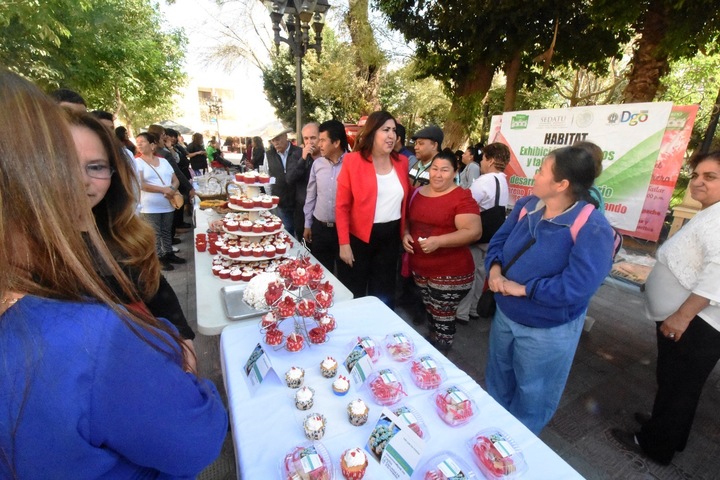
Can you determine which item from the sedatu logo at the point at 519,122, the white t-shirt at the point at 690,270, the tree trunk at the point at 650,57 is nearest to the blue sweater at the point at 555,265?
the white t-shirt at the point at 690,270

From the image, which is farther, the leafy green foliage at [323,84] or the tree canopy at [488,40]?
the leafy green foliage at [323,84]

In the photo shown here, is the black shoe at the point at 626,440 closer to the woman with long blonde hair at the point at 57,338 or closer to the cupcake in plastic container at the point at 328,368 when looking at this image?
the cupcake in plastic container at the point at 328,368

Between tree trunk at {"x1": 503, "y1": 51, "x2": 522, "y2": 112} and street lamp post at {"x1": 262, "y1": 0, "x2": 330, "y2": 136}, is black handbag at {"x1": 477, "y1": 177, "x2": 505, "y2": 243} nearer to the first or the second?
street lamp post at {"x1": 262, "y1": 0, "x2": 330, "y2": 136}

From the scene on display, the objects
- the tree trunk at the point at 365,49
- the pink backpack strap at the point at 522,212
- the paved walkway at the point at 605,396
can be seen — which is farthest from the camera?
the tree trunk at the point at 365,49

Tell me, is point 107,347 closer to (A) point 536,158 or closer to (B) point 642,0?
(A) point 536,158

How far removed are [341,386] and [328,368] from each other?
0.11m

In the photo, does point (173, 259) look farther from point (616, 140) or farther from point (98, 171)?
point (616, 140)

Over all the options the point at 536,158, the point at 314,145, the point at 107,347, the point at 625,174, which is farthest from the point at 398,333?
the point at 536,158

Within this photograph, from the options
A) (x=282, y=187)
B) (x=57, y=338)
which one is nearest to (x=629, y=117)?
(x=282, y=187)

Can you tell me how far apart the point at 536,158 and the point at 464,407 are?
3394 mm

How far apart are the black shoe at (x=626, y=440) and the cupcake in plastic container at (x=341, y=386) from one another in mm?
2038

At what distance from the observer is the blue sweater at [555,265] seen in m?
1.46

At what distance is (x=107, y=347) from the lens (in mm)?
542

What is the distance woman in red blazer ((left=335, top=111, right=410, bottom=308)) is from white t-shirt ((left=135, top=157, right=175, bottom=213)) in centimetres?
257
